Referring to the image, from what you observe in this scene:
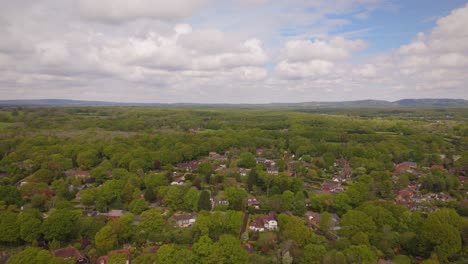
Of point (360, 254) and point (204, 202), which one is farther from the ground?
point (204, 202)

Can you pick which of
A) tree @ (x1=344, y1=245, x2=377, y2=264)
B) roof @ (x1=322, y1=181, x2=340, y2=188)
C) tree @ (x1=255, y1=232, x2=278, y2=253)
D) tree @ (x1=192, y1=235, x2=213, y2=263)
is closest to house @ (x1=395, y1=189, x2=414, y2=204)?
roof @ (x1=322, y1=181, x2=340, y2=188)

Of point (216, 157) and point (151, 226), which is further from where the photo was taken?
point (216, 157)

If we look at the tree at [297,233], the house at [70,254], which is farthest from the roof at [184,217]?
the tree at [297,233]

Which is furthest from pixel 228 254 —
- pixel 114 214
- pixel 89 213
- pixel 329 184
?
pixel 329 184

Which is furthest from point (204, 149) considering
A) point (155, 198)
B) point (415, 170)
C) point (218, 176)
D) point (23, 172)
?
point (415, 170)

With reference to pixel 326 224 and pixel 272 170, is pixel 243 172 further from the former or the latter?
pixel 326 224

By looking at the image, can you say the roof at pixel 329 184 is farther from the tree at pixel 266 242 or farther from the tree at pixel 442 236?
the tree at pixel 266 242
